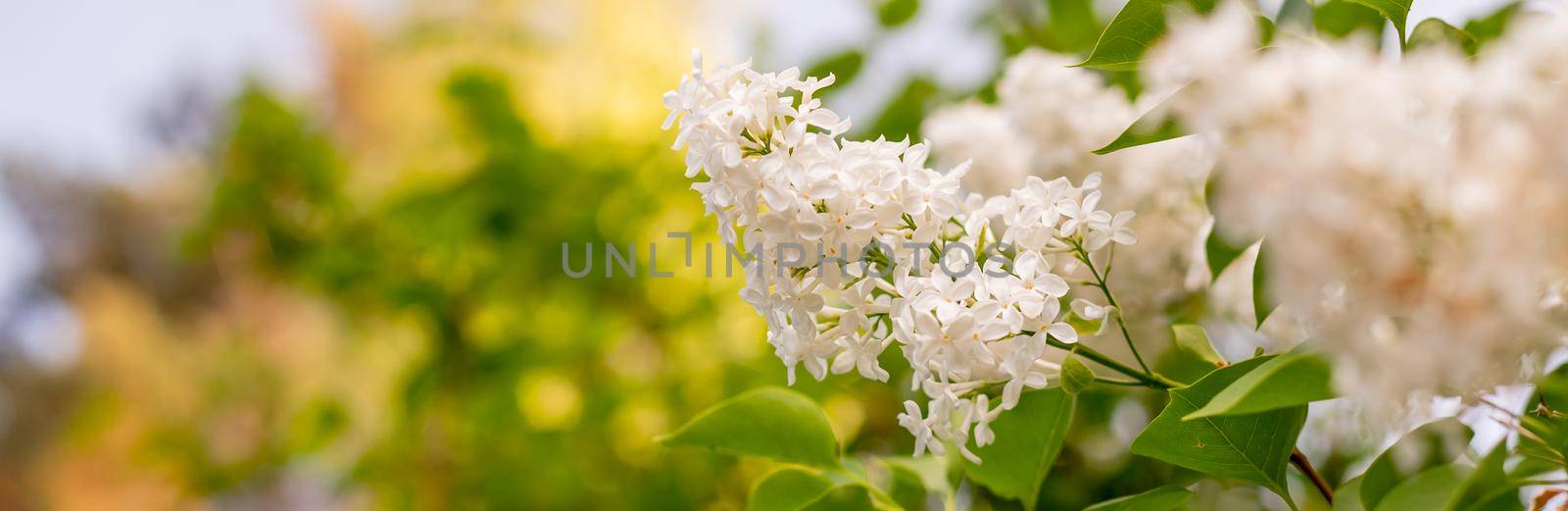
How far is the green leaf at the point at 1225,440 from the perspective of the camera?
0.69 feet

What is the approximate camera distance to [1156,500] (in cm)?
22

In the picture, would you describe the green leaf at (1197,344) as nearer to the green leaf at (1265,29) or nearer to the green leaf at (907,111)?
the green leaf at (1265,29)

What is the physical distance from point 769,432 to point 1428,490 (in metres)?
0.16

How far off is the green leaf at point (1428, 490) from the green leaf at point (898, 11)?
454 mm

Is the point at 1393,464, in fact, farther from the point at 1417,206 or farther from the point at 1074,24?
the point at 1074,24

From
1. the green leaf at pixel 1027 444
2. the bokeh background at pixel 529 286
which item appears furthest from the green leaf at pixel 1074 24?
the green leaf at pixel 1027 444

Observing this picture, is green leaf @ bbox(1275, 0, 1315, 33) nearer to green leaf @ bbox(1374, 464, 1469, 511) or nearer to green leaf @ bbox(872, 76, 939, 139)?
green leaf @ bbox(1374, 464, 1469, 511)

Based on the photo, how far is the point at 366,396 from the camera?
1.26 m

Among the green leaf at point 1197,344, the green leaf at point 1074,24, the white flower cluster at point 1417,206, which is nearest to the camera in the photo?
the white flower cluster at point 1417,206

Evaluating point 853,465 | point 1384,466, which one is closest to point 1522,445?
point 1384,466

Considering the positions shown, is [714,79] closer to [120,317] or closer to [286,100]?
[286,100]

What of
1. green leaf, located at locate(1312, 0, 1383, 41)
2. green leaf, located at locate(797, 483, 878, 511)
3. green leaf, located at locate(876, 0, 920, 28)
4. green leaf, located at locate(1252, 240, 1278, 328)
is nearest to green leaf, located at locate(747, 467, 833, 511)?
green leaf, located at locate(797, 483, 878, 511)

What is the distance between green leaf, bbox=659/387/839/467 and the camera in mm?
276

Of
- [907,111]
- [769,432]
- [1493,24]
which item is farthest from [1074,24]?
[769,432]
